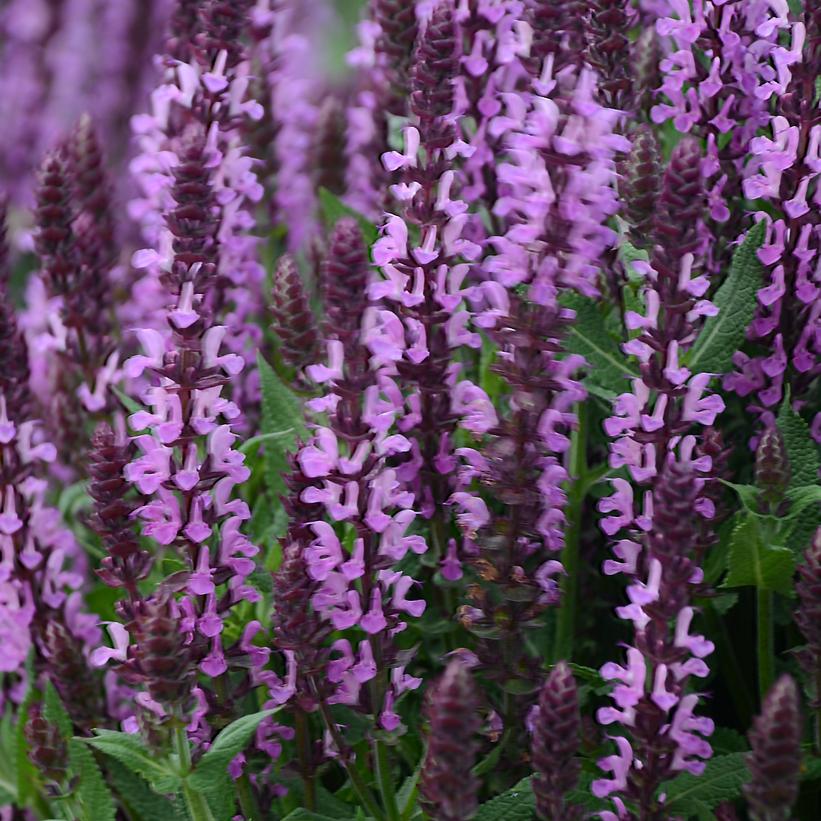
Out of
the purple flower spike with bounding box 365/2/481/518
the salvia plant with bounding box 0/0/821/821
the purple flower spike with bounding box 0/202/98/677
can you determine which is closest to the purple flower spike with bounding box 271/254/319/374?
the salvia plant with bounding box 0/0/821/821

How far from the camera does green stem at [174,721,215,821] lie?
1.19 m

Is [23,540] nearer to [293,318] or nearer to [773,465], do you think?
[293,318]

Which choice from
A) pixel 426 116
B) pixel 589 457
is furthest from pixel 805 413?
pixel 426 116

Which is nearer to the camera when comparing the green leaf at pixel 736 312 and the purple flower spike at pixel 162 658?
the purple flower spike at pixel 162 658

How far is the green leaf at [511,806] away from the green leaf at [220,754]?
0.83ft

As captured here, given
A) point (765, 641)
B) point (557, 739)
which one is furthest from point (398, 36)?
point (557, 739)

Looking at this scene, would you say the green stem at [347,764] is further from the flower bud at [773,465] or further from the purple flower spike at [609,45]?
the purple flower spike at [609,45]

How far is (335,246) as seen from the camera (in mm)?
1114

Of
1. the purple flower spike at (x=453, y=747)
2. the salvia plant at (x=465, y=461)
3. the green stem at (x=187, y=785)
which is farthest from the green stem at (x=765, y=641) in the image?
the green stem at (x=187, y=785)

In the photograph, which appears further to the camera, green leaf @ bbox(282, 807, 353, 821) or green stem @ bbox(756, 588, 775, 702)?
green stem @ bbox(756, 588, 775, 702)

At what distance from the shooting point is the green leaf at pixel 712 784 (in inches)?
50.5

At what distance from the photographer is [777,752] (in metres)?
0.95

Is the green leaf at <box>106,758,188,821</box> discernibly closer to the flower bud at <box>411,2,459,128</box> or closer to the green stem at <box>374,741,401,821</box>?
the green stem at <box>374,741,401,821</box>

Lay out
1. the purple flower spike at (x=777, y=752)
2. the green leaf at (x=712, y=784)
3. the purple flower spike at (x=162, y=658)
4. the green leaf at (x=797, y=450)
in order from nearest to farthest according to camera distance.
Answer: the purple flower spike at (x=777, y=752), the purple flower spike at (x=162, y=658), the green leaf at (x=712, y=784), the green leaf at (x=797, y=450)
